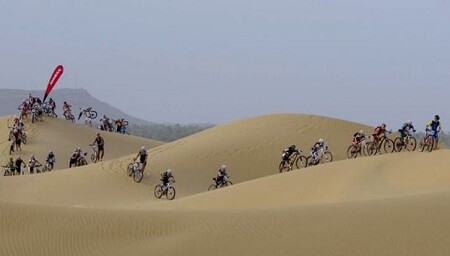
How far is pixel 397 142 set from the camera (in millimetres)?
26203

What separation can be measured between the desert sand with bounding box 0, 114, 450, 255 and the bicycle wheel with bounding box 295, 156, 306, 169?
2067mm

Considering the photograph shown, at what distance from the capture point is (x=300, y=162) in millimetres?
28312

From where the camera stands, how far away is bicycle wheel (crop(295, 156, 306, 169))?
2789 centimetres

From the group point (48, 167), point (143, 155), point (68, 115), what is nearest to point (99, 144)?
point (48, 167)

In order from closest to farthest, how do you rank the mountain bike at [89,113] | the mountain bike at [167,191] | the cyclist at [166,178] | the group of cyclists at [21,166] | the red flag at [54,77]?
the cyclist at [166,178], the mountain bike at [167,191], the group of cyclists at [21,166], the red flag at [54,77], the mountain bike at [89,113]

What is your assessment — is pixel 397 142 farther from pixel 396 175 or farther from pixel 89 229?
pixel 89 229

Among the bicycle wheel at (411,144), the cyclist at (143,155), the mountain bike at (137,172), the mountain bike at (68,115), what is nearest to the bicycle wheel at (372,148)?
the bicycle wheel at (411,144)

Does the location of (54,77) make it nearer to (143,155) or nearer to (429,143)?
(143,155)

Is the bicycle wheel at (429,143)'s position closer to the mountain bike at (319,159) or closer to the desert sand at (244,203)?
the desert sand at (244,203)

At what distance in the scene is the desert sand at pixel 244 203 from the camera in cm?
1023

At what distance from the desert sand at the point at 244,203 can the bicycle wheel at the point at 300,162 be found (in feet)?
6.78

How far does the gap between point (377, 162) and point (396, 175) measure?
1.86 metres

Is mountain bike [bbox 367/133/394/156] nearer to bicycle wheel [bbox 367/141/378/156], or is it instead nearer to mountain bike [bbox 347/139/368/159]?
bicycle wheel [bbox 367/141/378/156]

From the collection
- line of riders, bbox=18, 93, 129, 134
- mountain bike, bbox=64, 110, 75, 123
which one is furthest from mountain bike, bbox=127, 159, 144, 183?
mountain bike, bbox=64, 110, 75, 123
